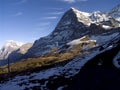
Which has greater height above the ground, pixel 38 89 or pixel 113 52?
pixel 113 52

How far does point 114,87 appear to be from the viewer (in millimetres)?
30781

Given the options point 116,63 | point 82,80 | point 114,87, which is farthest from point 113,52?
point 114,87

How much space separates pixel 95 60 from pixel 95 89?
26700 mm

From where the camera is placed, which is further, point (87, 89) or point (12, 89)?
point (12, 89)

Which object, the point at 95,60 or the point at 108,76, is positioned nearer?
the point at 108,76

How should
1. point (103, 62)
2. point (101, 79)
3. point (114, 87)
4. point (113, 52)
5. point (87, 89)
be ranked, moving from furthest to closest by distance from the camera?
1. point (113, 52)
2. point (103, 62)
3. point (101, 79)
4. point (87, 89)
5. point (114, 87)

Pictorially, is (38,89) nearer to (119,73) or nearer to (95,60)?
(119,73)

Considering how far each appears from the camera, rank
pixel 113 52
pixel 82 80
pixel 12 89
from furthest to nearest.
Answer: pixel 113 52
pixel 12 89
pixel 82 80

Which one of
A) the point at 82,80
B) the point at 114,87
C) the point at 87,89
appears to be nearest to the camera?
the point at 114,87

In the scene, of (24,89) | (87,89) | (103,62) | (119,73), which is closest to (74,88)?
(87,89)

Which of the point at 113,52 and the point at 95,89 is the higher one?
the point at 113,52

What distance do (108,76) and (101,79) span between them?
4.58 ft

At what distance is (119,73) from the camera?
37281mm

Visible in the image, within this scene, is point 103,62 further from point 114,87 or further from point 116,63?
point 114,87
